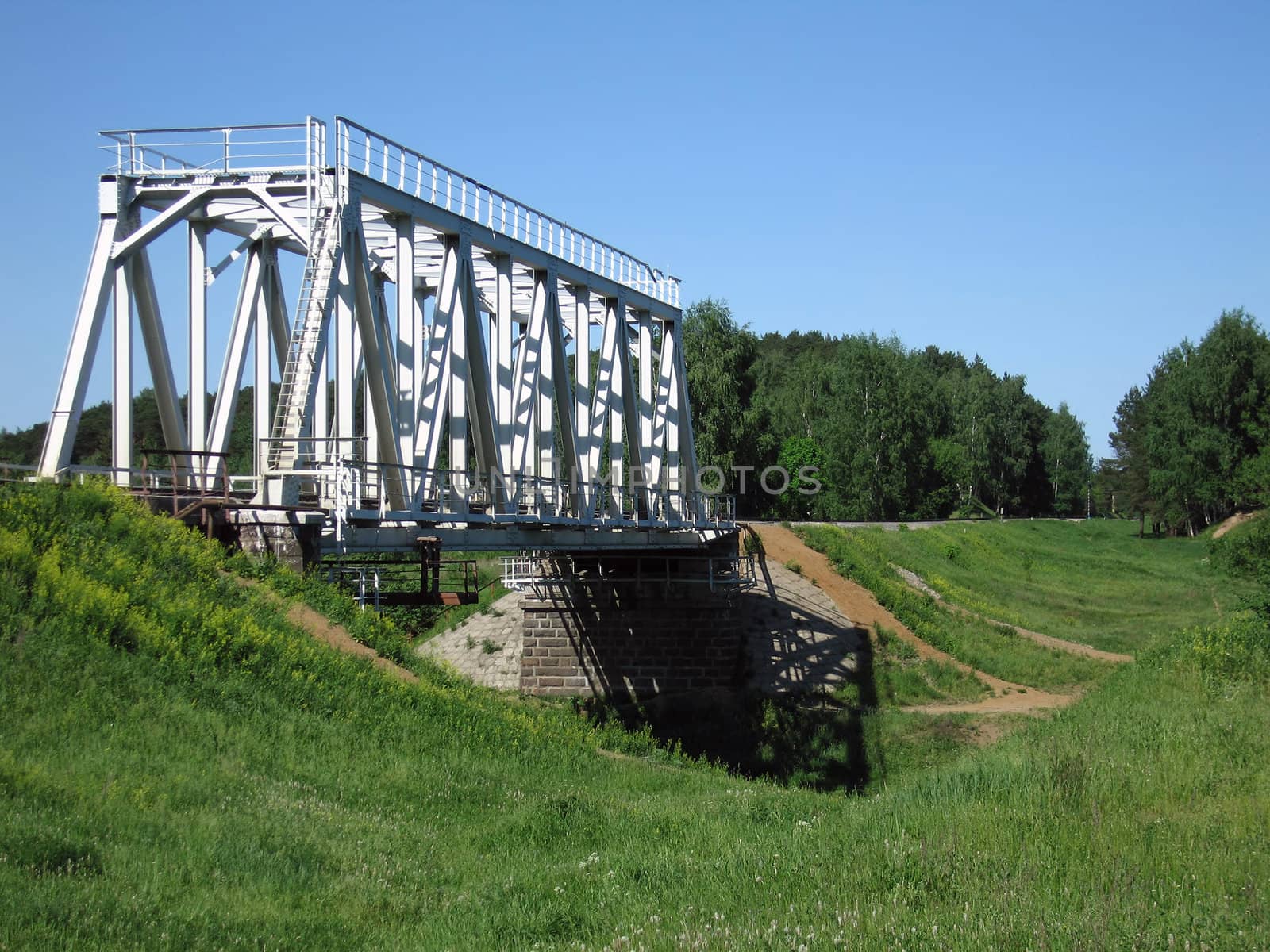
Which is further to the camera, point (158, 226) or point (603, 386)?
point (603, 386)

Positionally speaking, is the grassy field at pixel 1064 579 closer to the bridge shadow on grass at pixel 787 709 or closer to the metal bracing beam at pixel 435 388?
the bridge shadow on grass at pixel 787 709

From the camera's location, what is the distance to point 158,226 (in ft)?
75.4

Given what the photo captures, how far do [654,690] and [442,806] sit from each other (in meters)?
25.4

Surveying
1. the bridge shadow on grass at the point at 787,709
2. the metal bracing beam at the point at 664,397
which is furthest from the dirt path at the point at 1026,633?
the metal bracing beam at the point at 664,397

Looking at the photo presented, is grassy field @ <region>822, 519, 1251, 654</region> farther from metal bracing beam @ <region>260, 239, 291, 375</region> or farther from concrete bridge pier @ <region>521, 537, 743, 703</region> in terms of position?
metal bracing beam @ <region>260, 239, 291, 375</region>

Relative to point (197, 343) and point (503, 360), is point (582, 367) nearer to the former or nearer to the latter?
point (503, 360)

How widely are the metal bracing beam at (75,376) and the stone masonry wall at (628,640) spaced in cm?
1978

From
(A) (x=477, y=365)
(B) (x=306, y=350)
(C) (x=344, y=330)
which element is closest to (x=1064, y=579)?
(A) (x=477, y=365)

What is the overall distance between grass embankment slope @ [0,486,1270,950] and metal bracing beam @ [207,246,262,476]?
19.9 feet

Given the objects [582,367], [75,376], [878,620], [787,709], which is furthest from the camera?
[878,620]

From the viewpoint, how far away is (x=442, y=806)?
1441 cm

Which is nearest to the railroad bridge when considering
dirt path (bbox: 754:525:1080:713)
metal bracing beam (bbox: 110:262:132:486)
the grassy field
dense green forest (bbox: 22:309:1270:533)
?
metal bracing beam (bbox: 110:262:132:486)

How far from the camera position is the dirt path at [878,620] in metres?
37.0

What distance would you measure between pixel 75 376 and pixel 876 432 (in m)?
72.7
